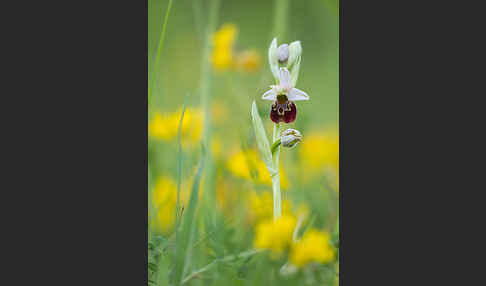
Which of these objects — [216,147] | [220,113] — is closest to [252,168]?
[216,147]

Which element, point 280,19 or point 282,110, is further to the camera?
point 280,19

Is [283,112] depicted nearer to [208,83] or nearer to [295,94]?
[295,94]

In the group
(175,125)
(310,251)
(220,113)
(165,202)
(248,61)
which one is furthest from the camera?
(220,113)

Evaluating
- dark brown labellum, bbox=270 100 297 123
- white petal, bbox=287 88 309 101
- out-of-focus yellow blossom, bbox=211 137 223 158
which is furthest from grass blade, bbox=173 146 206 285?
out-of-focus yellow blossom, bbox=211 137 223 158

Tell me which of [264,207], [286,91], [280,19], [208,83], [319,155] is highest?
[280,19]

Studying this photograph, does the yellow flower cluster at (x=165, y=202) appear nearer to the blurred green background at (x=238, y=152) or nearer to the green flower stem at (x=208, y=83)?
the blurred green background at (x=238, y=152)

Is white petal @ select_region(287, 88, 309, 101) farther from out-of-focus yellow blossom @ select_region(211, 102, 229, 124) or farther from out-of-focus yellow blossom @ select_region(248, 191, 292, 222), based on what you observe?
out-of-focus yellow blossom @ select_region(211, 102, 229, 124)

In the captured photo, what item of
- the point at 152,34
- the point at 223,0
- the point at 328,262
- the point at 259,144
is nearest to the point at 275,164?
the point at 259,144

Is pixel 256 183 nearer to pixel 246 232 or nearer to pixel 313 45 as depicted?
pixel 246 232
